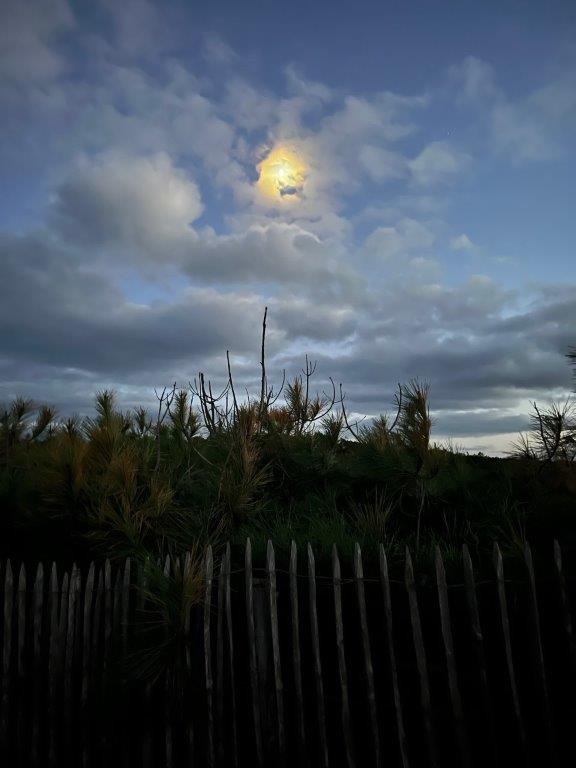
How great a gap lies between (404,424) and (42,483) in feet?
11.5

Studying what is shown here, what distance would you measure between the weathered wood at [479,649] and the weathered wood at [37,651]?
3.16 metres

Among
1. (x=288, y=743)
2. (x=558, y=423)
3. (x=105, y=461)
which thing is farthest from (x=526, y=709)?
(x=105, y=461)

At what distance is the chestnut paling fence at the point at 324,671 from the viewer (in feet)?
9.95

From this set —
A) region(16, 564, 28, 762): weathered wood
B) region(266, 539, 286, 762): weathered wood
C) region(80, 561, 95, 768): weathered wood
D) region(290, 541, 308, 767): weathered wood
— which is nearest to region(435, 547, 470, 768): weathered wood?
region(290, 541, 308, 767): weathered wood

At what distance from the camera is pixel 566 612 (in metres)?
2.97

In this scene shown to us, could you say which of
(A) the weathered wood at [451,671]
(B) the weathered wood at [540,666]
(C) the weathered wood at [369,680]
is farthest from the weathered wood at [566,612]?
(C) the weathered wood at [369,680]

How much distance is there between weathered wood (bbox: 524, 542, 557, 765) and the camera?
290 cm

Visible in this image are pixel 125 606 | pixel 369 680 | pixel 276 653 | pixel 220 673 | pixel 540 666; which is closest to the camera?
pixel 540 666

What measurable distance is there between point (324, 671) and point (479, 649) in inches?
41.4

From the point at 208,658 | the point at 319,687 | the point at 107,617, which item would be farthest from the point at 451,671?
the point at 107,617

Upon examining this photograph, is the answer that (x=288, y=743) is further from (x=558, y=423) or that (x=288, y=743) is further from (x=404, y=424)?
(x=558, y=423)

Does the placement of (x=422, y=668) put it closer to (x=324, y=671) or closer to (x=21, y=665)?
(x=324, y=671)

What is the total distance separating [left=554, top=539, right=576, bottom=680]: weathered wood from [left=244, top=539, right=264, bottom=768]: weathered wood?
1.77 m

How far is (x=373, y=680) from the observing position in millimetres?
3229
